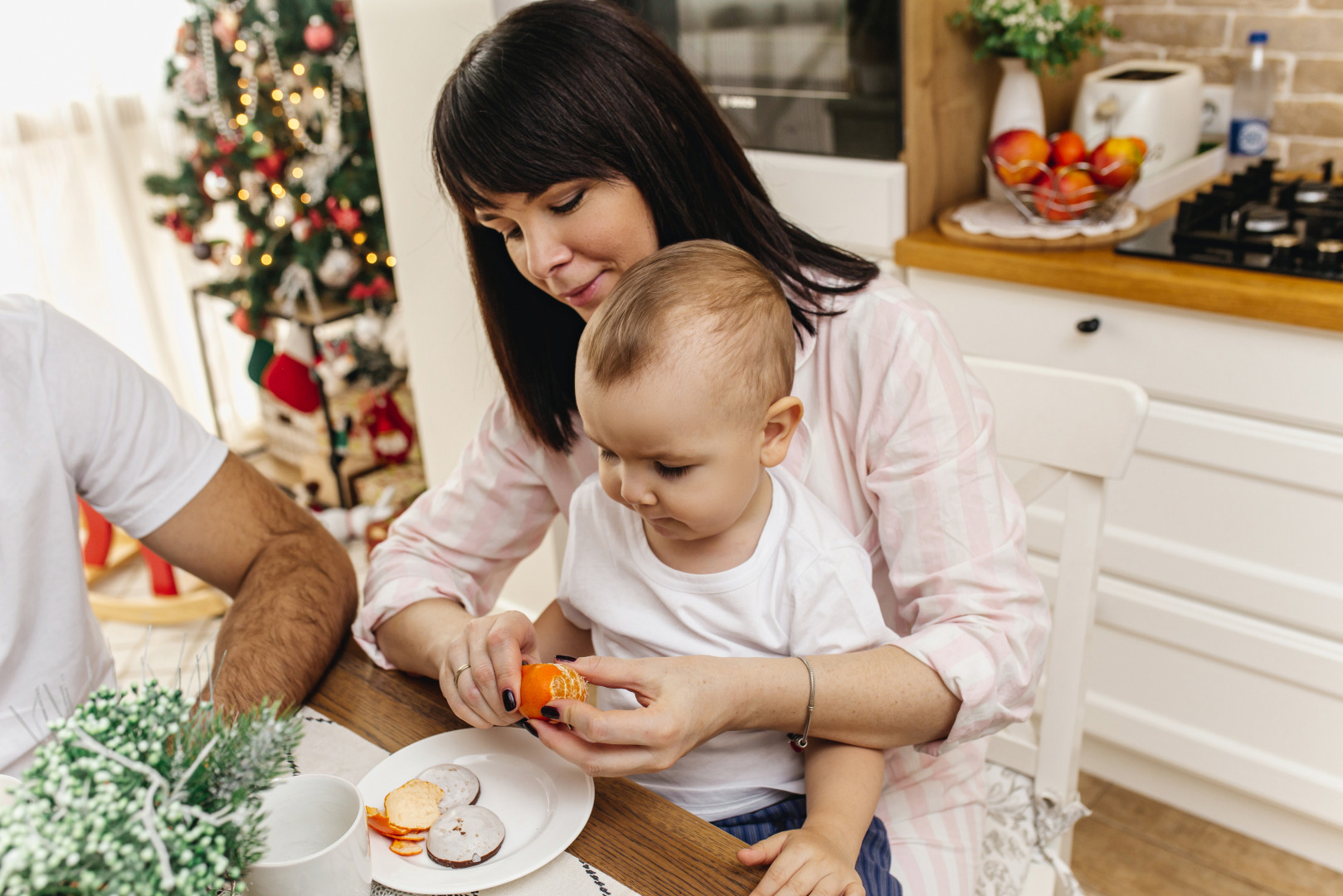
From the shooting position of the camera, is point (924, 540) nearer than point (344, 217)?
Yes

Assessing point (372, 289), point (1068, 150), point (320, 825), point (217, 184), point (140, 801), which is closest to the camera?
point (140, 801)

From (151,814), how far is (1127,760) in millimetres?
2009

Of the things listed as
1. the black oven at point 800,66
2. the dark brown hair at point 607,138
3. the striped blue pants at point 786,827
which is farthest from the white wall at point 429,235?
the striped blue pants at point 786,827

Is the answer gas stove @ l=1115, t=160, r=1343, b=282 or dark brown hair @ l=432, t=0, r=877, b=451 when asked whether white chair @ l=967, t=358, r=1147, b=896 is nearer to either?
dark brown hair @ l=432, t=0, r=877, b=451

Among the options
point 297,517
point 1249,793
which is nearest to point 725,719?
point 297,517

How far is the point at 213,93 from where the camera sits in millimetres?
2795

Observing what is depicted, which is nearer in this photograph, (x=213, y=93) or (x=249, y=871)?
(x=249, y=871)

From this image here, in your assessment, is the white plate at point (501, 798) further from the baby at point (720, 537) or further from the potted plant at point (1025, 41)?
the potted plant at point (1025, 41)

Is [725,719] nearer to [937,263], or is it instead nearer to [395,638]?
[395,638]

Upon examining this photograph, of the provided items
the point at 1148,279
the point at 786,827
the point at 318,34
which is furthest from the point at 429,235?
the point at 786,827

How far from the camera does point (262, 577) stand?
1151 mm

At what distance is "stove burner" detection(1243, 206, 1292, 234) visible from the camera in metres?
1.77

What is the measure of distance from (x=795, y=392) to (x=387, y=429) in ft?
6.96

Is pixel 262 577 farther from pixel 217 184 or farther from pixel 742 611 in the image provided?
pixel 217 184
